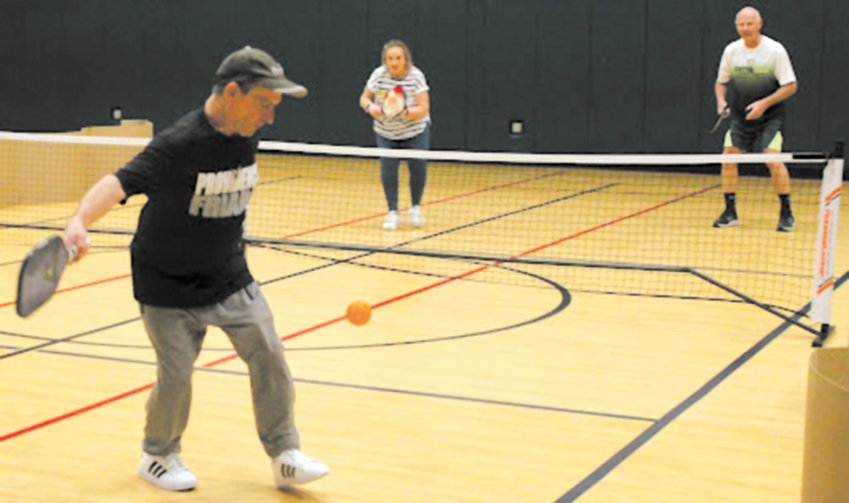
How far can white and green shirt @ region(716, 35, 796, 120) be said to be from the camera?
1323 cm

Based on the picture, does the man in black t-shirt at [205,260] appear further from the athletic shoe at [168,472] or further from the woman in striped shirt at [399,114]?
the woman in striped shirt at [399,114]

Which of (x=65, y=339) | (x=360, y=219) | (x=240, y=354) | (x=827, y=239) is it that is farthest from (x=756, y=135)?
(x=240, y=354)

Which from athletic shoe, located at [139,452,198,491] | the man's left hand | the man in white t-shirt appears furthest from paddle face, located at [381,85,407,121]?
athletic shoe, located at [139,452,198,491]

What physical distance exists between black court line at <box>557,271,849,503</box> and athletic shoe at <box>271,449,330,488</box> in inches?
40.9

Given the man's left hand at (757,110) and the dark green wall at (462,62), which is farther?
the dark green wall at (462,62)

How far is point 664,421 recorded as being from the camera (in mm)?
7051

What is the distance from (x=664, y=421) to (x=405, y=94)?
22.7 feet

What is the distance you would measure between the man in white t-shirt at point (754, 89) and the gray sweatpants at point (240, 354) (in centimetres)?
819

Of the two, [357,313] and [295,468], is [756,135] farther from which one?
[295,468]

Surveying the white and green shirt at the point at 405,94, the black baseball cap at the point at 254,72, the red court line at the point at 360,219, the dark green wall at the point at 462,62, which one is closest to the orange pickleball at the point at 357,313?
the black baseball cap at the point at 254,72

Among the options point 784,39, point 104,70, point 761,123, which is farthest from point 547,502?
point 104,70

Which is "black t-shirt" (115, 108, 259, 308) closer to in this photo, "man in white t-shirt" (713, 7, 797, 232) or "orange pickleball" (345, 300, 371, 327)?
"orange pickleball" (345, 300, 371, 327)

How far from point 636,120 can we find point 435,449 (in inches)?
542

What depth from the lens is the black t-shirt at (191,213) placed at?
5586 mm
